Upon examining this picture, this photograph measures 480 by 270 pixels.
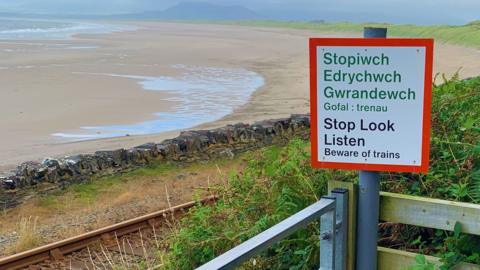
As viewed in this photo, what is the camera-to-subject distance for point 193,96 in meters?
27.0

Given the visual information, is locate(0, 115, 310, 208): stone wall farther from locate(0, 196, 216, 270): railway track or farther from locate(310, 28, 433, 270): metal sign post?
locate(310, 28, 433, 270): metal sign post

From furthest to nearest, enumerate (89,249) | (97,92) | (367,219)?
(97,92) < (89,249) < (367,219)

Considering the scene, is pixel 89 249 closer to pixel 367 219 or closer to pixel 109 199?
pixel 109 199

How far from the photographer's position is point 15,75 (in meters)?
32.2

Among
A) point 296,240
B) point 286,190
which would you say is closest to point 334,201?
point 296,240

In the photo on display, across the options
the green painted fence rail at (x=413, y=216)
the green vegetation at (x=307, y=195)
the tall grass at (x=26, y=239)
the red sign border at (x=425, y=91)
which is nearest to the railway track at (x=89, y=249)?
the tall grass at (x=26, y=239)

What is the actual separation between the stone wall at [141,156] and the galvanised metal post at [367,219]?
369 inches

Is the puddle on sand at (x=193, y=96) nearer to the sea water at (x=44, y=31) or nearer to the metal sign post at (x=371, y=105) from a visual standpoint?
the metal sign post at (x=371, y=105)

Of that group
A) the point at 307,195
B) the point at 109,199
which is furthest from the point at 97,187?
the point at 307,195

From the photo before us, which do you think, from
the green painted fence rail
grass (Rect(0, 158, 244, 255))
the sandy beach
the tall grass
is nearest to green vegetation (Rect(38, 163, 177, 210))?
grass (Rect(0, 158, 244, 255))

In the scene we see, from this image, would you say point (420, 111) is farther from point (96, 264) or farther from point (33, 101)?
point (33, 101)

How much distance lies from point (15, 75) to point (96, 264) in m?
26.8

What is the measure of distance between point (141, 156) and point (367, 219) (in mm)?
11172

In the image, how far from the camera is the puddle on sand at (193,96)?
66.9 ft
